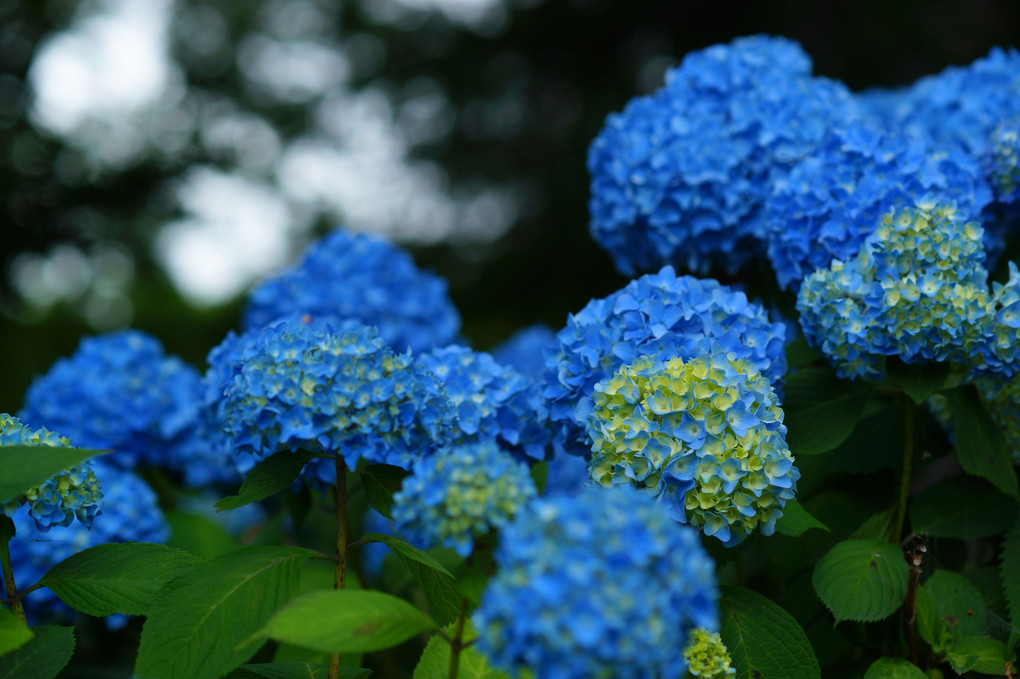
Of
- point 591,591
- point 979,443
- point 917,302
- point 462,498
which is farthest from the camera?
point 979,443

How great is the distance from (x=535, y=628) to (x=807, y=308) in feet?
3.63

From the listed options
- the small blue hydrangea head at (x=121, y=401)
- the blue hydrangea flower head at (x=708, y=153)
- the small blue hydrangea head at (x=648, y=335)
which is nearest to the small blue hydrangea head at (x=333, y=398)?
the small blue hydrangea head at (x=648, y=335)

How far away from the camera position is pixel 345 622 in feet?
3.89

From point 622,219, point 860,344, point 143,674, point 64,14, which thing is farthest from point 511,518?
point 64,14

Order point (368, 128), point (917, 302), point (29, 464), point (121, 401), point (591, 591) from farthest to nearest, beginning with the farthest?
point (368, 128) < point (121, 401) < point (917, 302) < point (29, 464) < point (591, 591)

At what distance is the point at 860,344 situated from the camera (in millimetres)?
1782

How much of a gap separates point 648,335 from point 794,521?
44cm

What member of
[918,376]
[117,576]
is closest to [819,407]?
[918,376]

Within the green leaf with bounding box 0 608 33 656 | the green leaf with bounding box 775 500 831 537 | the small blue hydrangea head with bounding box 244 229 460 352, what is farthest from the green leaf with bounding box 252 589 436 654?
the small blue hydrangea head with bounding box 244 229 460 352

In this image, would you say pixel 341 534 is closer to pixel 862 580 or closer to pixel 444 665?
pixel 444 665

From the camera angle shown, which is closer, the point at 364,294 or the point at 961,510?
the point at 961,510

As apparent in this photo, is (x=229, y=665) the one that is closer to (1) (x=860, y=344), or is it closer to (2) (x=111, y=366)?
(1) (x=860, y=344)

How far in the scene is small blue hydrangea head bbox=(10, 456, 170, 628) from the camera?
219cm

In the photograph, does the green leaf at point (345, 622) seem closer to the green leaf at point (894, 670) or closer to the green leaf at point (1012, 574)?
the green leaf at point (894, 670)
